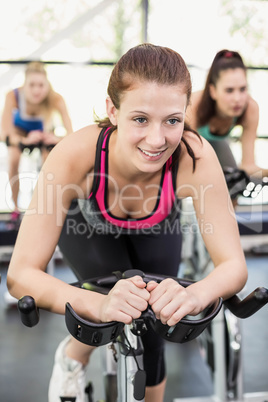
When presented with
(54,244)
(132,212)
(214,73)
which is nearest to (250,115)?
(214,73)

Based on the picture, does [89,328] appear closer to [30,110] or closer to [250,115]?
[250,115]

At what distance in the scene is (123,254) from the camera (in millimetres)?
1470

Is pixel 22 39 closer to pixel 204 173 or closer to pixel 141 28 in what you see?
pixel 141 28

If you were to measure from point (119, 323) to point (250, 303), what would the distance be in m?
0.27

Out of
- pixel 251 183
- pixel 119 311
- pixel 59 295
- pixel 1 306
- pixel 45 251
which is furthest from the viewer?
pixel 1 306

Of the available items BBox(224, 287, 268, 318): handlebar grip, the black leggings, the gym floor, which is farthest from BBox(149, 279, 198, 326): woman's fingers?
the gym floor

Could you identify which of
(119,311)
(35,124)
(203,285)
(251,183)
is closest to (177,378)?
(251,183)

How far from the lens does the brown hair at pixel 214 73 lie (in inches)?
89.0

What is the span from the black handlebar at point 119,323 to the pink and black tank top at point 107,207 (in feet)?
1.07

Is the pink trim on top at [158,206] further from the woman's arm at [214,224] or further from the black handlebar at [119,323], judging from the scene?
the black handlebar at [119,323]

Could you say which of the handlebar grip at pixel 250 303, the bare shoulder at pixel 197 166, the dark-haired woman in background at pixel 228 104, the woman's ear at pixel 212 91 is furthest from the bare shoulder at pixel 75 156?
the woman's ear at pixel 212 91

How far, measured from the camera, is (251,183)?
1601mm

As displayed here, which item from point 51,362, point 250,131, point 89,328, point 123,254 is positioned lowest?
point 51,362

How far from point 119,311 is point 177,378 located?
138 cm
